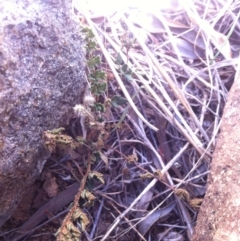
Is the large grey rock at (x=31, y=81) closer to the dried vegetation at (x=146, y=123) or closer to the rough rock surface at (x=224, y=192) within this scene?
the dried vegetation at (x=146, y=123)

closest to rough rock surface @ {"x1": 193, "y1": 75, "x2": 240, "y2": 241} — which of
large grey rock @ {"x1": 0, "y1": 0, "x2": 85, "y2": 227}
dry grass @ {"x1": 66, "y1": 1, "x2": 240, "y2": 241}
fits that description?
dry grass @ {"x1": 66, "y1": 1, "x2": 240, "y2": 241}

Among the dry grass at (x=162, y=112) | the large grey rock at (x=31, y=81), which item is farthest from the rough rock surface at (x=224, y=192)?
the large grey rock at (x=31, y=81)

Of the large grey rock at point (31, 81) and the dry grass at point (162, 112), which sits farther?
the dry grass at point (162, 112)

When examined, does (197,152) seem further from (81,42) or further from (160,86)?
(81,42)

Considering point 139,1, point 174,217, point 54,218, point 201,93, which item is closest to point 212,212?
point 174,217

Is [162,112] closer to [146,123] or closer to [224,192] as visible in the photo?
[146,123]

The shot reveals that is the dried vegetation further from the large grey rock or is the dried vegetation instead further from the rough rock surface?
the rough rock surface

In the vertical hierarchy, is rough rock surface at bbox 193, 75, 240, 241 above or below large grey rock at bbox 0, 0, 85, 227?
below

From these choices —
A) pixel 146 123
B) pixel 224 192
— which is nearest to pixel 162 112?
pixel 146 123
